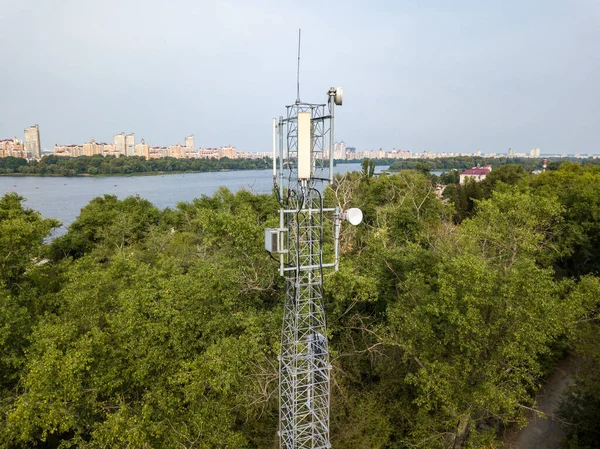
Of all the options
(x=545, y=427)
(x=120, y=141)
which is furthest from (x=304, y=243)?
(x=120, y=141)

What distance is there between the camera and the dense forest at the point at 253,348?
675cm

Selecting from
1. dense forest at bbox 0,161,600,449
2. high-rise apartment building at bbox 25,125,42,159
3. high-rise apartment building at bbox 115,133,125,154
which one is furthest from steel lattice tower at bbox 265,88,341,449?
high-rise apartment building at bbox 115,133,125,154

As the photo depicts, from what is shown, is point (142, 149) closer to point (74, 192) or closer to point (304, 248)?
point (74, 192)

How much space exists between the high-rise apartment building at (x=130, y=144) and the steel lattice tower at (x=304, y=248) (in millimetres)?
127640

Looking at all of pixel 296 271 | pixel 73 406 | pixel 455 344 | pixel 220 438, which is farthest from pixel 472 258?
pixel 73 406

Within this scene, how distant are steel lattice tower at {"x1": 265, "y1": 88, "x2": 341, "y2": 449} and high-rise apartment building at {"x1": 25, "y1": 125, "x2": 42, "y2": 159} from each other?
122466 mm

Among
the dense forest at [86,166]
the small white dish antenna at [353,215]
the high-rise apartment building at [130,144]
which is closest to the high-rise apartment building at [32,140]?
the high-rise apartment building at [130,144]

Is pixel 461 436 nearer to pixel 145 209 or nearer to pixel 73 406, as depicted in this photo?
pixel 73 406

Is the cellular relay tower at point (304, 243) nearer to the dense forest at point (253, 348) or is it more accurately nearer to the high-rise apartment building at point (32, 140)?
the dense forest at point (253, 348)

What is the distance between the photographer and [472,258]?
24.6 ft

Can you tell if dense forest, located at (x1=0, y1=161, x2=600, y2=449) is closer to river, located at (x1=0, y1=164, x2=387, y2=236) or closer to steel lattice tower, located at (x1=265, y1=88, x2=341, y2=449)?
steel lattice tower, located at (x1=265, y1=88, x2=341, y2=449)

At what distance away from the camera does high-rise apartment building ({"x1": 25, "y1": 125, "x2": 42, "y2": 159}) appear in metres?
105

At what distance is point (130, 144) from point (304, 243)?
141341 millimetres

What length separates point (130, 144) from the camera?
434ft
